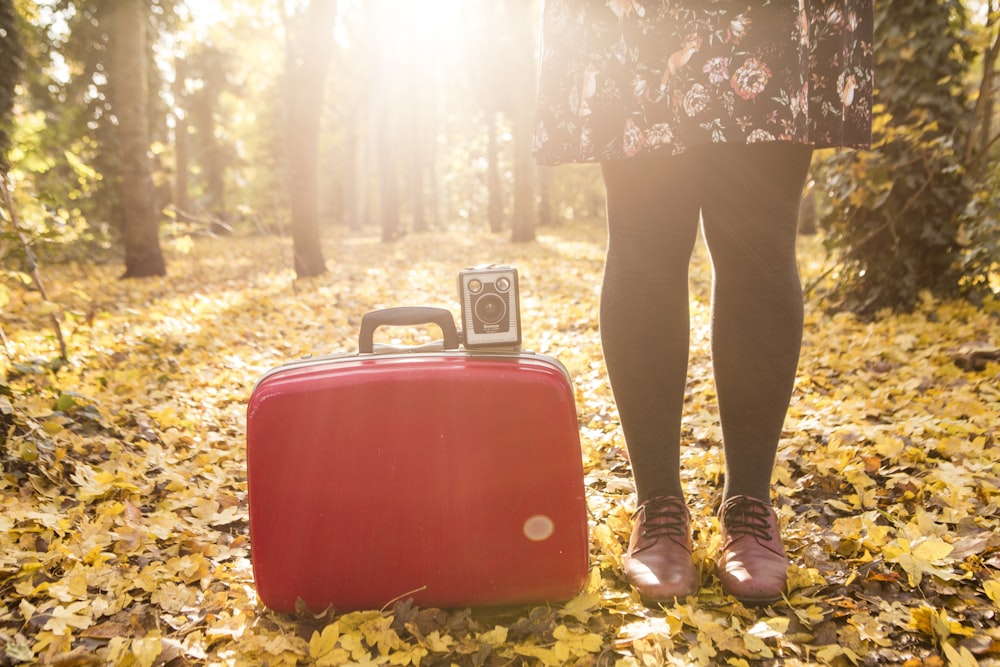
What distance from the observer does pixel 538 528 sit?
133 cm

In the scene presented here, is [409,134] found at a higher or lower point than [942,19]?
higher

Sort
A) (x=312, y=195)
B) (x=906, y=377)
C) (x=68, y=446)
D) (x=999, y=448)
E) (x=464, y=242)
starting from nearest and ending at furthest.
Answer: (x=999, y=448) < (x=68, y=446) < (x=906, y=377) < (x=312, y=195) < (x=464, y=242)

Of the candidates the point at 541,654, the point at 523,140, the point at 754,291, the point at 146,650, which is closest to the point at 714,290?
the point at 754,291

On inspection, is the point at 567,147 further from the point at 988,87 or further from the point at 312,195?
the point at 312,195

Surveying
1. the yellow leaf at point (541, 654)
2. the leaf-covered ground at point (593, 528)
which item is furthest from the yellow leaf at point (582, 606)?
the yellow leaf at point (541, 654)

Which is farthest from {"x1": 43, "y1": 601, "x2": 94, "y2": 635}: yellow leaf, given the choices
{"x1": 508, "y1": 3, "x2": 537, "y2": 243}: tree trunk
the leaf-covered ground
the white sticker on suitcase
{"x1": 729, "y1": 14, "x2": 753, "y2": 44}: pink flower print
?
{"x1": 508, "y1": 3, "x2": 537, "y2": 243}: tree trunk

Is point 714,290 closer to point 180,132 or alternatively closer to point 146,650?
point 146,650

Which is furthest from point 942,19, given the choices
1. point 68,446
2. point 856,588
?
point 68,446

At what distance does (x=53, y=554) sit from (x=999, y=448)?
252 cm

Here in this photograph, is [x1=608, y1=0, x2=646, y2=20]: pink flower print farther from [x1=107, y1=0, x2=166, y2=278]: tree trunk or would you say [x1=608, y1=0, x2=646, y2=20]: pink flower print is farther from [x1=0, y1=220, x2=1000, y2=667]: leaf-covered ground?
[x1=107, y1=0, x2=166, y2=278]: tree trunk

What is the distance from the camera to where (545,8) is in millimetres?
1471

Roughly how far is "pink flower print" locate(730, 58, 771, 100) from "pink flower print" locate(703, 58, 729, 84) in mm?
19

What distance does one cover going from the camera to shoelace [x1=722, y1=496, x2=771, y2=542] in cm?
146

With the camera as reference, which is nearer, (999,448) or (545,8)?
(545,8)
